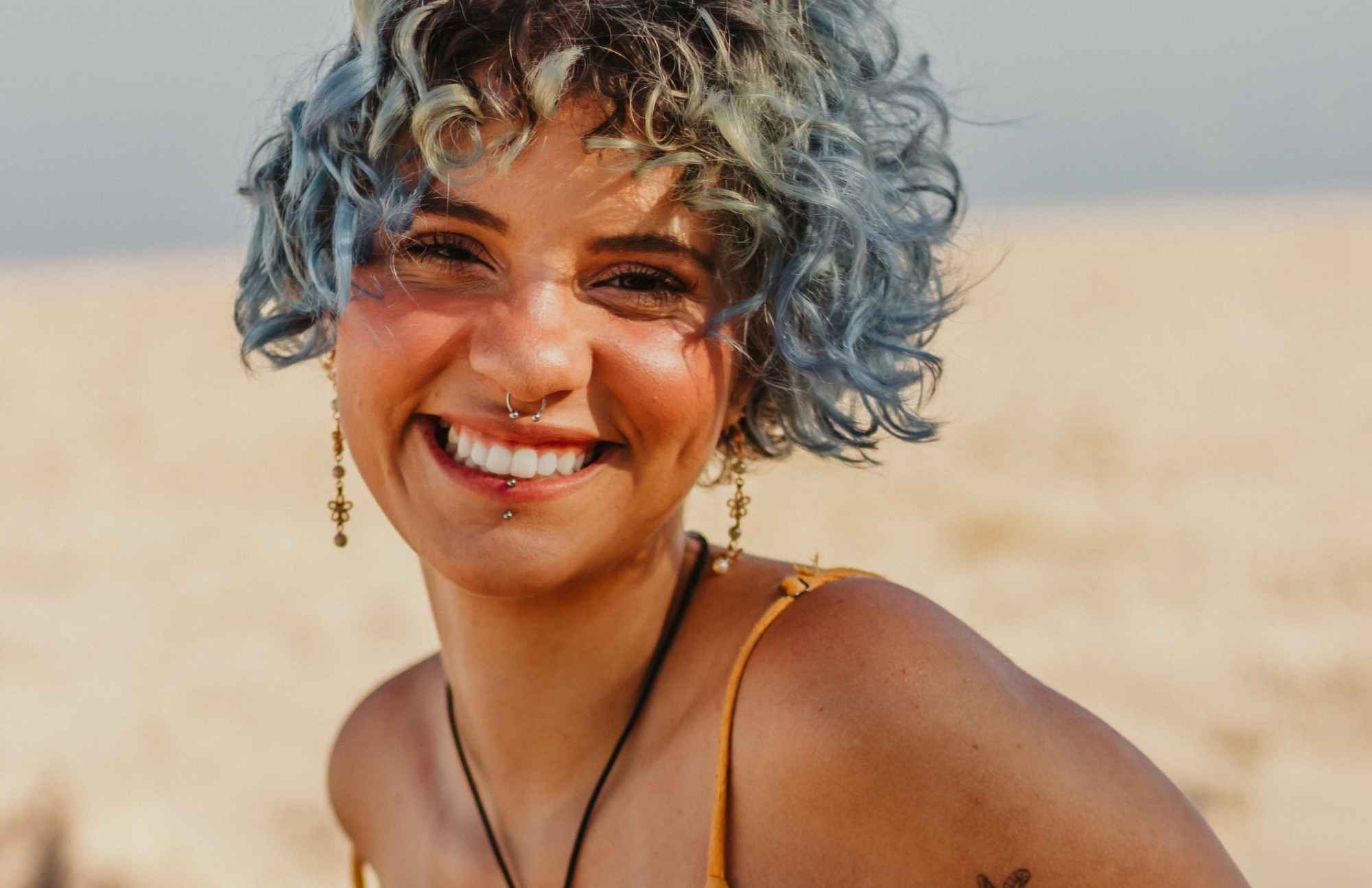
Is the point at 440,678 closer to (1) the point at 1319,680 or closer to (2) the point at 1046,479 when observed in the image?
(1) the point at 1319,680

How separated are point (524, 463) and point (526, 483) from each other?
39 mm

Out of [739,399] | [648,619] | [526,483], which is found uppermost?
[739,399]

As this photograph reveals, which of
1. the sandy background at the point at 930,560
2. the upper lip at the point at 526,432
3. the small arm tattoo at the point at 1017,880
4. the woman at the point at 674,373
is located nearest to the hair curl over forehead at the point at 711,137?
the woman at the point at 674,373

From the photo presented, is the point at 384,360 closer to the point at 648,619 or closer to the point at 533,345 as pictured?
the point at 533,345

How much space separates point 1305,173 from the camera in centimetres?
3491

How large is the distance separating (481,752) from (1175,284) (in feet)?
40.3

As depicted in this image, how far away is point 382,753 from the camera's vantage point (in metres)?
2.89

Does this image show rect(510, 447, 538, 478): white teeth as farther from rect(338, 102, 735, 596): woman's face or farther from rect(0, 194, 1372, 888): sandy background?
rect(0, 194, 1372, 888): sandy background

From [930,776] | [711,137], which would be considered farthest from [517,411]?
[930,776]

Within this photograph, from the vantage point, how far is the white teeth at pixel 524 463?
1933 millimetres

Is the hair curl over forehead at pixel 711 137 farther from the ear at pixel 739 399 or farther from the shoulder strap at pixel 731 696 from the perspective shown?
the shoulder strap at pixel 731 696

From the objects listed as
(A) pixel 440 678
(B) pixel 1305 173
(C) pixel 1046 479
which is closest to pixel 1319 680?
(C) pixel 1046 479

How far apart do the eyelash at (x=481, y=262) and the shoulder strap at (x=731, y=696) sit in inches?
18.9

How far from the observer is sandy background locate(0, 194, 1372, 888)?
4738mm
